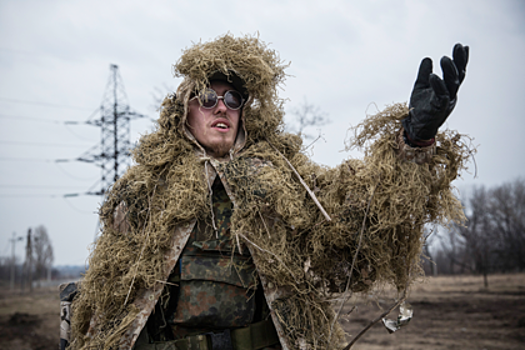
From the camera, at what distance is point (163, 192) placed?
2512mm

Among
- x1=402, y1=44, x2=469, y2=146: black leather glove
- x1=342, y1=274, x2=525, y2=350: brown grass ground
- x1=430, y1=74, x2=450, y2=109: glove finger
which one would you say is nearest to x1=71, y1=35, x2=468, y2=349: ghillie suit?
x1=402, y1=44, x2=469, y2=146: black leather glove

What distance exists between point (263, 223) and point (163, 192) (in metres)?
0.73

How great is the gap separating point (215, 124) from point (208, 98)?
19cm

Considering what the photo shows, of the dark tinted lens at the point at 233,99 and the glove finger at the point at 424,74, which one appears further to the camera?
the dark tinted lens at the point at 233,99

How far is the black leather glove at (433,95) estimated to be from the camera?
182cm

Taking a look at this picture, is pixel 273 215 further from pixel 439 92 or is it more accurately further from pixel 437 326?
pixel 437 326

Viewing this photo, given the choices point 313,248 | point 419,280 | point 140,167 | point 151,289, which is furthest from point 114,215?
point 419,280

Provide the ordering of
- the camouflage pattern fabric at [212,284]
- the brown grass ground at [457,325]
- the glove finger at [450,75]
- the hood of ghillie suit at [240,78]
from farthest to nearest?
1. the brown grass ground at [457,325]
2. the hood of ghillie suit at [240,78]
3. the camouflage pattern fabric at [212,284]
4. the glove finger at [450,75]

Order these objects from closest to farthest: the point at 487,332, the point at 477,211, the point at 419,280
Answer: the point at 419,280, the point at 487,332, the point at 477,211

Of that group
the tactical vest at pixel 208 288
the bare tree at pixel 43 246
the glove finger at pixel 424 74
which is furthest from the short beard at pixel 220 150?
the bare tree at pixel 43 246

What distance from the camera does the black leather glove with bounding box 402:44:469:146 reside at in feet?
5.96

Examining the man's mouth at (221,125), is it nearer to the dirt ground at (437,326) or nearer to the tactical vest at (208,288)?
the tactical vest at (208,288)

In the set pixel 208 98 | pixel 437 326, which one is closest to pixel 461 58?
pixel 208 98

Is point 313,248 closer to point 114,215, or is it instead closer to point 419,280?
point 419,280
